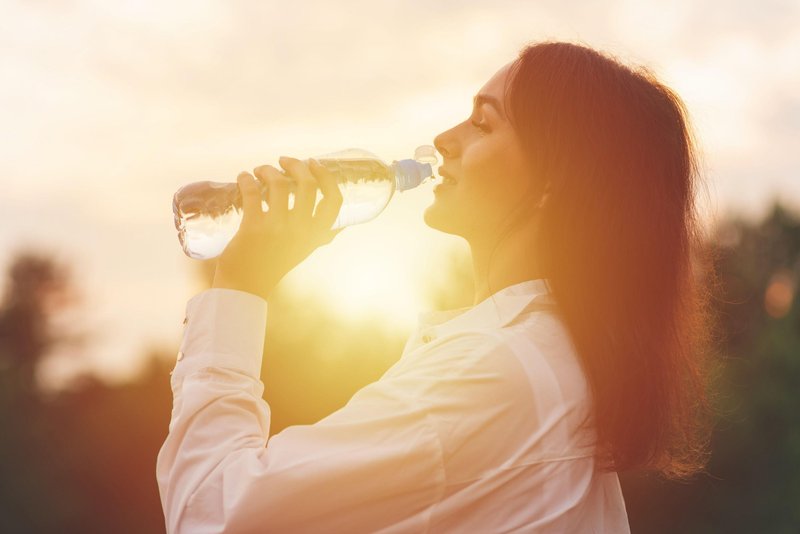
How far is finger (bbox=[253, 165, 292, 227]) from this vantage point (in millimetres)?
2205

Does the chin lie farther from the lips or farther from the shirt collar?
the shirt collar

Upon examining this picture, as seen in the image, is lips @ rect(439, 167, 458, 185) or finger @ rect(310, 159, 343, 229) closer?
finger @ rect(310, 159, 343, 229)

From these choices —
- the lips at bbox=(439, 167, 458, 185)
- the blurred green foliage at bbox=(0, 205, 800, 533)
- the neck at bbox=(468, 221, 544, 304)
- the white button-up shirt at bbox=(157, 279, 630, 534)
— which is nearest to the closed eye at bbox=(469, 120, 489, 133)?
the lips at bbox=(439, 167, 458, 185)

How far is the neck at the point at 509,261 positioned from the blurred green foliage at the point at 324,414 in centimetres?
2376

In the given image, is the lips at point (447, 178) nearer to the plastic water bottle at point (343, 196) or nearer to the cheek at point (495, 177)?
the cheek at point (495, 177)

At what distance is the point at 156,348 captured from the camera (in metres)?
33.1

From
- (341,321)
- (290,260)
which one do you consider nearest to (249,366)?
(290,260)

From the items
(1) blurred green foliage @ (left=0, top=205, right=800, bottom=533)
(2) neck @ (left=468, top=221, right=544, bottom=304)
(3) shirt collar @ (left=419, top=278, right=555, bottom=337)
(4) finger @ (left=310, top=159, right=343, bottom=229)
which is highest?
(4) finger @ (left=310, top=159, right=343, bottom=229)

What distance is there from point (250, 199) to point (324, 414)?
2797cm

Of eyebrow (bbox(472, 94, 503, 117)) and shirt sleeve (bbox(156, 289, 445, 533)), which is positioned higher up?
eyebrow (bbox(472, 94, 503, 117))

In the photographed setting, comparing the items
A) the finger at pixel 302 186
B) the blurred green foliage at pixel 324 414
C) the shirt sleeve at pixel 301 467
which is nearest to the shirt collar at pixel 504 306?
the shirt sleeve at pixel 301 467

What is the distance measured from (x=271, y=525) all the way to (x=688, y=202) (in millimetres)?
1374

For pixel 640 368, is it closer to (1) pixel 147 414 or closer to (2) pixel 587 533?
(2) pixel 587 533

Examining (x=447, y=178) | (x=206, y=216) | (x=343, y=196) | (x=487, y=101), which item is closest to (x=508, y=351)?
(x=447, y=178)
